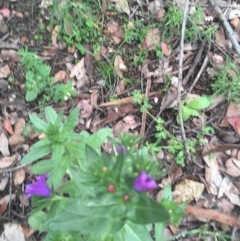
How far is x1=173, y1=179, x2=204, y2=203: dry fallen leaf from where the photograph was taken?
282 centimetres

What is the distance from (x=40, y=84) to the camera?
3004mm

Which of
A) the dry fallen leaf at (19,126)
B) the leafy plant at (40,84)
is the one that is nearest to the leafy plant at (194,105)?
the leafy plant at (40,84)

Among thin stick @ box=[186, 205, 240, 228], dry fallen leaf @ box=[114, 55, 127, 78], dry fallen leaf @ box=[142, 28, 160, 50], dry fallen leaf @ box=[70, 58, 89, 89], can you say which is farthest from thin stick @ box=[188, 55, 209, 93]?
thin stick @ box=[186, 205, 240, 228]

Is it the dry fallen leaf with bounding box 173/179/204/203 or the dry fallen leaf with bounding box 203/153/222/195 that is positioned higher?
the dry fallen leaf with bounding box 203/153/222/195

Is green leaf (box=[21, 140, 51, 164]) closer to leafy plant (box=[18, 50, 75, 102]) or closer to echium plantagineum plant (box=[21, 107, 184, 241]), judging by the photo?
echium plantagineum plant (box=[21, 107, 184, 241])

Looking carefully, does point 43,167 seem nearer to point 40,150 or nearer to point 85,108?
point 40,150

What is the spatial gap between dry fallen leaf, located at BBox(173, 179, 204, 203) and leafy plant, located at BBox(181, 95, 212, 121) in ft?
1.31

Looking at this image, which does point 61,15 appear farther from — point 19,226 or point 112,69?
point 19,226

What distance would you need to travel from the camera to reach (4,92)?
3.04m

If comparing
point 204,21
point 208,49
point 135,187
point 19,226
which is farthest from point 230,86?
point 135,187

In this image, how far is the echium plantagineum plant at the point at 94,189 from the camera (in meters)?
1.64

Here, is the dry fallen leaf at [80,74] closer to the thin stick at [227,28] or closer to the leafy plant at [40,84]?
the leafy plant at [40,84]

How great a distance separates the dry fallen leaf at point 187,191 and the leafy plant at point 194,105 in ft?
1.31

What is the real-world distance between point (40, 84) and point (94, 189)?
1.42 metres
